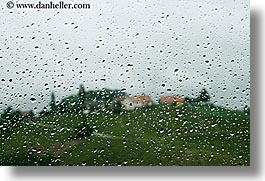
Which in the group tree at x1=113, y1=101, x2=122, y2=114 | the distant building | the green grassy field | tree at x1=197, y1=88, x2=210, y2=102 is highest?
tree at x1=197, y1=88, x2=210, y2=102

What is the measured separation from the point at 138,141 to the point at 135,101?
18 centimetres

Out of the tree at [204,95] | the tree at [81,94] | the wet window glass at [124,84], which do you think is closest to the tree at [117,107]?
the wet window glass at [124,84]

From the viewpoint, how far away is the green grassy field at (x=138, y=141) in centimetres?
273

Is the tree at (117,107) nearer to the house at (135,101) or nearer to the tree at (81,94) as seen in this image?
the house at (135,101)

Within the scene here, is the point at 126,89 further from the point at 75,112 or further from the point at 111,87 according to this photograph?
the point at 75,112

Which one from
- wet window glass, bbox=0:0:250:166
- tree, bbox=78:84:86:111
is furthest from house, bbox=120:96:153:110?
tree, bbox=78:84:86:111

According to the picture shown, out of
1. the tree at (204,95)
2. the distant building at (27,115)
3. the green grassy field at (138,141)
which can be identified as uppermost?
the tree at (204,95)

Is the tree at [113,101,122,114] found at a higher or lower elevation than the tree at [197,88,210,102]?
lower

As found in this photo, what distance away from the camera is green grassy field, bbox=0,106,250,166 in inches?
107

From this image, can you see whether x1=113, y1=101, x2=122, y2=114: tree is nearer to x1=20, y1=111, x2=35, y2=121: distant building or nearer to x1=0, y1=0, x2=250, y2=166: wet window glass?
x1=0, y1=0, x2=250, y2=166: wet window glass

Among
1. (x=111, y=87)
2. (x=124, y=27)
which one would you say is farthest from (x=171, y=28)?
(x=111, y=87)

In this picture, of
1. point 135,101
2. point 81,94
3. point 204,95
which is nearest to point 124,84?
point 135,101

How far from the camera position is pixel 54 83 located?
273 cm

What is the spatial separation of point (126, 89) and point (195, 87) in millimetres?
306
